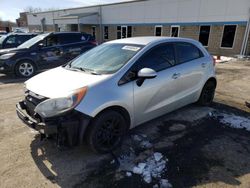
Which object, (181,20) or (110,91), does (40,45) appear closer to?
(110,91)

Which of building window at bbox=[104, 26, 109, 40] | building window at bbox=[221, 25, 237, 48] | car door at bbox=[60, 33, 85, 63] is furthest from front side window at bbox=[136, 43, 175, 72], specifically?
building window at bbox=[104, 26, 109, 40]

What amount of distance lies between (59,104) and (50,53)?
671 centimetres

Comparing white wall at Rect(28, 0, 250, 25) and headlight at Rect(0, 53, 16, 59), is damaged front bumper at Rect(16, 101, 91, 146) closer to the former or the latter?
headlight at Rect(0, 53, 16, 59)

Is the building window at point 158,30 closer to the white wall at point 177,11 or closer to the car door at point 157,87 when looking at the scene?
the white wall at point 177,11

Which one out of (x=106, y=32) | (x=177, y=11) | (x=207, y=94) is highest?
(x=177, y=11)

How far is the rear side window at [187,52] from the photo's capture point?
13.7ft

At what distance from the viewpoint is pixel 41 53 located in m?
8.56

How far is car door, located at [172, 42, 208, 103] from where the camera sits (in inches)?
161

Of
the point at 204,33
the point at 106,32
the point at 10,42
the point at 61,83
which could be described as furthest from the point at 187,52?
the point at 106,32

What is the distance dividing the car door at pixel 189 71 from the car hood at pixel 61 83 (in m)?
1.69

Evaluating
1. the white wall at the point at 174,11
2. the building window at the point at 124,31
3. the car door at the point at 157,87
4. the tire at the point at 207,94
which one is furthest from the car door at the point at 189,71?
the building window at the point at 124,31

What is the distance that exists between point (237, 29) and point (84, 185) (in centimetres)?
1637

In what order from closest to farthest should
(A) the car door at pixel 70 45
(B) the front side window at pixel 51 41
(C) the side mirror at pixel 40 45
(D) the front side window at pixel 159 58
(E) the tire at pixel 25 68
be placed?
(D) the front side window at pixel 159 58
(E) the tire at pixel 25 68
(C) the side mirror at pixel 40 45
(B) the front side window at pixel 51 41
(A) the car door at pixel 70 45

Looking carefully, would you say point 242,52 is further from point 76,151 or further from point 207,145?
point 76,151
